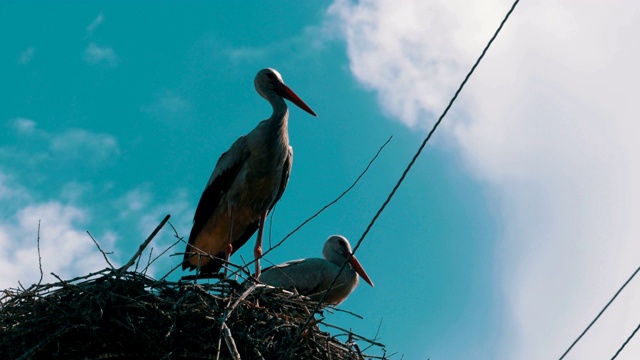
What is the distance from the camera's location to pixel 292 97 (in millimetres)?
8102

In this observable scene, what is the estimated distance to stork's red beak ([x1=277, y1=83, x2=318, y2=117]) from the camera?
806 centimetres

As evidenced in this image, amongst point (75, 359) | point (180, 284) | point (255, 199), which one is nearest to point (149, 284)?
point (180, 284)

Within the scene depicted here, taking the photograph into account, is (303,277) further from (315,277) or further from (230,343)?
(230,343)

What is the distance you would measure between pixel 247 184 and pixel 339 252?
1.19 m

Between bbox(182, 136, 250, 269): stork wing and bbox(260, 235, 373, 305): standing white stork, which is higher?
bbox(182, 136, 250, 269): stork wing

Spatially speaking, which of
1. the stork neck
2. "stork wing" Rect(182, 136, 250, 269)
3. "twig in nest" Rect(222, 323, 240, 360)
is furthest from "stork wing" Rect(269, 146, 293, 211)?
"twig in nest" Rect(222, 323, 240, 360)

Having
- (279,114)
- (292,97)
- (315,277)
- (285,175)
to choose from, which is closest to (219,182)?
(285,175)

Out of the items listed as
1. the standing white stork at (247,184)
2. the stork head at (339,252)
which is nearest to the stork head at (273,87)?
the standing white stork at (247,184)

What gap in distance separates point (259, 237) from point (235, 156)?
2.24 ft

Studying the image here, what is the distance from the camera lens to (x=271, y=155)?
777 centimetres

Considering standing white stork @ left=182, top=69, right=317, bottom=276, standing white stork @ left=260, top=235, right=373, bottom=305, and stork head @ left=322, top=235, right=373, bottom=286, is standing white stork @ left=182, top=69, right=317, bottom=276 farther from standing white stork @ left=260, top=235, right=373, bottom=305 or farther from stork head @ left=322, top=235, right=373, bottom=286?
stork head @ left=322, top=235, right=373, bottom=286

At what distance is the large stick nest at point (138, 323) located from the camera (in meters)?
4.88

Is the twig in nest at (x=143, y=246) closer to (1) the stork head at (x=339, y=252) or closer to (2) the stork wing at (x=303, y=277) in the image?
(2) the stork wing at (x=303, y=277)

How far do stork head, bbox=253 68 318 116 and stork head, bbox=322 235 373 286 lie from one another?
1.24 metres
